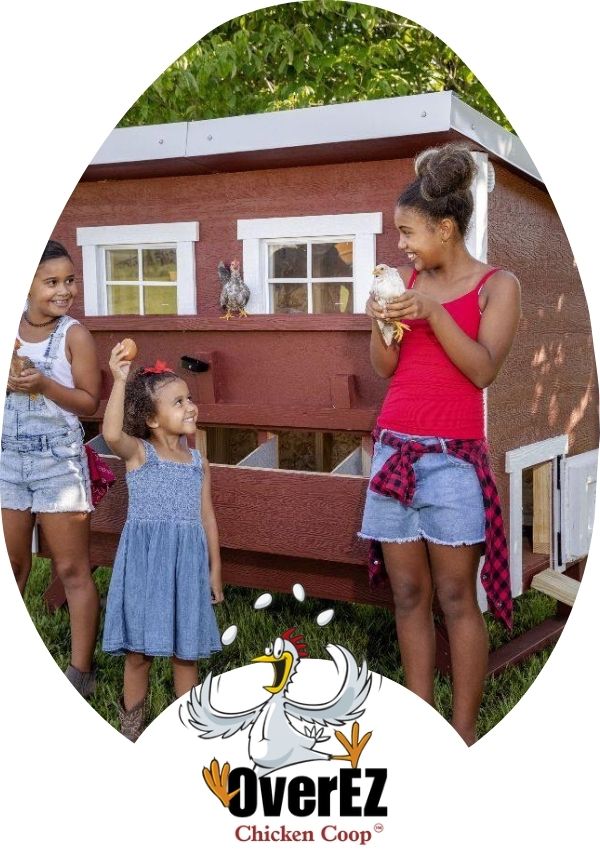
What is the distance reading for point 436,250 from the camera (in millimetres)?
2098

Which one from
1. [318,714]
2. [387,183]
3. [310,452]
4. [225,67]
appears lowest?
[318,714]

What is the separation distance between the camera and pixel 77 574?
2342 millimetres

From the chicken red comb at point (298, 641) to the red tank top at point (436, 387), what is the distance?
423mm

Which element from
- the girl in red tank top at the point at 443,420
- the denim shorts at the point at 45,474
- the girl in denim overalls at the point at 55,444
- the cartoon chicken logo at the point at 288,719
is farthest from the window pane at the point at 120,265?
the cartoon chicken logo at the point at 288,719

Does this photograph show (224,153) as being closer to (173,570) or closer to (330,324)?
(330,324)

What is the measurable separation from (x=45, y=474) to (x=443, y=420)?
31.4 inches

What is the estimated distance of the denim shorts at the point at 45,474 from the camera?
7.49 ft

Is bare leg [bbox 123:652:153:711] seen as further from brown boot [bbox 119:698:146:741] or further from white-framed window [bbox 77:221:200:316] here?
white-framed window [bbox 77:221:200:316]

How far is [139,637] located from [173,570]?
15cm

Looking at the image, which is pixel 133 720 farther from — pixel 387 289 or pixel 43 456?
pixel 387 289

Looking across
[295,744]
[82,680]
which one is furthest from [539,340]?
[82,680]

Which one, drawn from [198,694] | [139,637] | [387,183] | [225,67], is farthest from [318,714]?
[225,67]

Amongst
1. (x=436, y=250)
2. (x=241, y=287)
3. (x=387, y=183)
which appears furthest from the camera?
(x=241, y=287)

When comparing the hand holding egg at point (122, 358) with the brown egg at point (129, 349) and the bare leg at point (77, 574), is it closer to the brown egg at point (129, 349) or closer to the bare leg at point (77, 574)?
the brown egg at point (129, 349)
